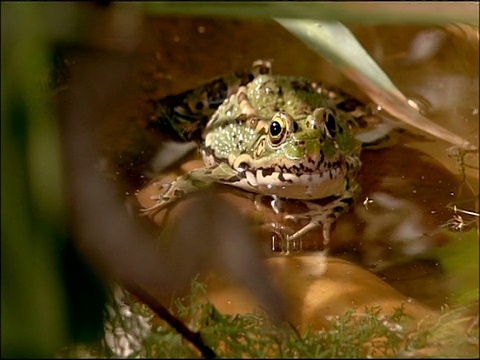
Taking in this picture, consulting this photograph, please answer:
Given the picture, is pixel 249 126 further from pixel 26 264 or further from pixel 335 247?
pixel 26 264

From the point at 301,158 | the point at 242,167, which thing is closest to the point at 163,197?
the point at 242,167

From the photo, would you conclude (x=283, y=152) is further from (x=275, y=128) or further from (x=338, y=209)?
(x=338, y=209)

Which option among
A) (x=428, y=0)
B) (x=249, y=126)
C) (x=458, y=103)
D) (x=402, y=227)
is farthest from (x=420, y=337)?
(x=458, y=103)

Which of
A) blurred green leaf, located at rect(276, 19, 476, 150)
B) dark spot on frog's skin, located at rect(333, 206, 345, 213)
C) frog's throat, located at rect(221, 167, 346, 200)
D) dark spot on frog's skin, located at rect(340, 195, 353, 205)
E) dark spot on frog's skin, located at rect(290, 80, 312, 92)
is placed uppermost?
blurred green leaf, located at rect(276, 19, 476, 150)

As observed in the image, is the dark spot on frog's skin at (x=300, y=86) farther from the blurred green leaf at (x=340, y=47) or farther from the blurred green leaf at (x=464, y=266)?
the blurred green leaf at (x=464, y=266)

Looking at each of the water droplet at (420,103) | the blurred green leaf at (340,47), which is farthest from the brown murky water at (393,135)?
the blurred green leaf at (340,47)

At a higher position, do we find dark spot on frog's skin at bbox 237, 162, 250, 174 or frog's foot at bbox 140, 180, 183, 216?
dark spot on frog's skin at bbox 237, 162, 250, 174

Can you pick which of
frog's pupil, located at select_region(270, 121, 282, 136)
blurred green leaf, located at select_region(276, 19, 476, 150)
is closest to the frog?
frog's pupil, located at select_region(270, 121, 282, 136)

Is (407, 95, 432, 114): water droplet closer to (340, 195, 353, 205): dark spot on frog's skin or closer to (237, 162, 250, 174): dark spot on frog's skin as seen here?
(340, 195, 353, 205): dark spot on frog's skin
